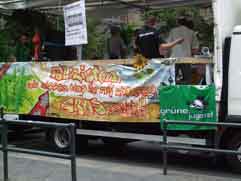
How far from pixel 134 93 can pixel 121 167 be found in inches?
50.9

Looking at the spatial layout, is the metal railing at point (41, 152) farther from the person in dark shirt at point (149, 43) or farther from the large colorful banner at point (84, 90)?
the person in dark shirt at point (149, 43)

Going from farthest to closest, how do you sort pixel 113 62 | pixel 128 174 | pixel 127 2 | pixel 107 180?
pixel 127 2 < pixel 113 62 < pixel 128 174 < pixel 107 180

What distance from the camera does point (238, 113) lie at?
7.90 meters

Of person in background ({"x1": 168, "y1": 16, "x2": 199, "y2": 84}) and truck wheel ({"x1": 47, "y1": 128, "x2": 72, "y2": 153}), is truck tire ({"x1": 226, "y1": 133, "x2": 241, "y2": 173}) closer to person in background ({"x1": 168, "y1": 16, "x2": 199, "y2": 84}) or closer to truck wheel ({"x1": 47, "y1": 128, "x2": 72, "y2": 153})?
person in background ({"x1": 168, "y1": 16, "x2": 199, "y2": 84})

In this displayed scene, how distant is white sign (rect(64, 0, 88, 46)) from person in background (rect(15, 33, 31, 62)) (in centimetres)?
211

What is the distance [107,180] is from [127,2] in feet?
17.2

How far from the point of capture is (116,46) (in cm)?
1175

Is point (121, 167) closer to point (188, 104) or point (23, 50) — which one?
point (188, 104)

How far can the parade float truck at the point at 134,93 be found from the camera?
8.02m

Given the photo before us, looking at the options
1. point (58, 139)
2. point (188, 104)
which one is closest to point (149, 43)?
point (188, 104)

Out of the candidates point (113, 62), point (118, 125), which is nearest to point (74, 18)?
point (113, 62)

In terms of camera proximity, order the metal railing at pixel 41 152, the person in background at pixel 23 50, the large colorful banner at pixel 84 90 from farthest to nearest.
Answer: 1. the person in background at pixel 23 50
2. the large colorful banner at pixel 84 90
3. the metal railing at pixel 41 152

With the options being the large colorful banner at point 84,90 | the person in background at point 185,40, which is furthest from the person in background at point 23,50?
the person in background at point 185,40

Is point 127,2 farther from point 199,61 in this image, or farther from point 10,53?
point 199,61
